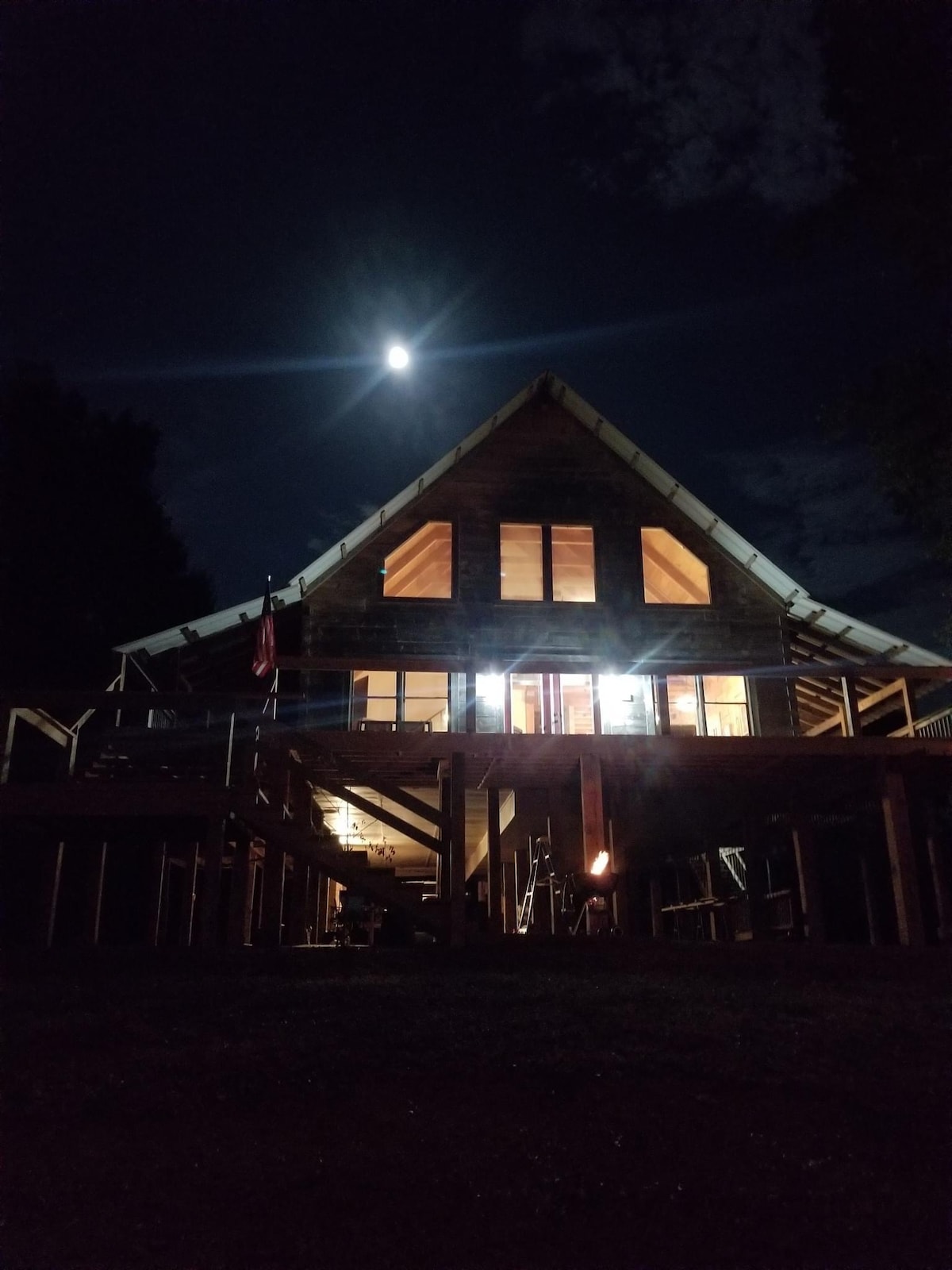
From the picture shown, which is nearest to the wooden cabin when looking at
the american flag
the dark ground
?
the american flag

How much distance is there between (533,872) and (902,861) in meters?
5.93

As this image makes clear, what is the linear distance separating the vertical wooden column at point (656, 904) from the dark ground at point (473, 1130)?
1119cm

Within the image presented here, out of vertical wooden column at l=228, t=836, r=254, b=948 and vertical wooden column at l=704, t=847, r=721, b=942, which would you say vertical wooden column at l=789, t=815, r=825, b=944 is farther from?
vertical wooden column at l=228, t=836, r=254, b=948

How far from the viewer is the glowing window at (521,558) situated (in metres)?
18.9

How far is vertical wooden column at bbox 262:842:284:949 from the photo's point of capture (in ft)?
44.3

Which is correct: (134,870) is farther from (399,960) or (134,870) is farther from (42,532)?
(399,960)

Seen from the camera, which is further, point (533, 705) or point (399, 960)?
point (533, 705)

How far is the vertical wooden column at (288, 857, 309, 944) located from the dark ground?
5.72 meters

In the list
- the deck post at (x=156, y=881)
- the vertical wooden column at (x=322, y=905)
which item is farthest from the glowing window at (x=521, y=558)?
the deck post at (x=156, y=881)

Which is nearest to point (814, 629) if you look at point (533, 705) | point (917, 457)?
point (917, 457)

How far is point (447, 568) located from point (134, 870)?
1494 cm

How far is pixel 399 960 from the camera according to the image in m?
10.6

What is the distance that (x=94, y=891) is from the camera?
14938 millimetres

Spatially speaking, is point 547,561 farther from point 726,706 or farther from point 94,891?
point 94,891
